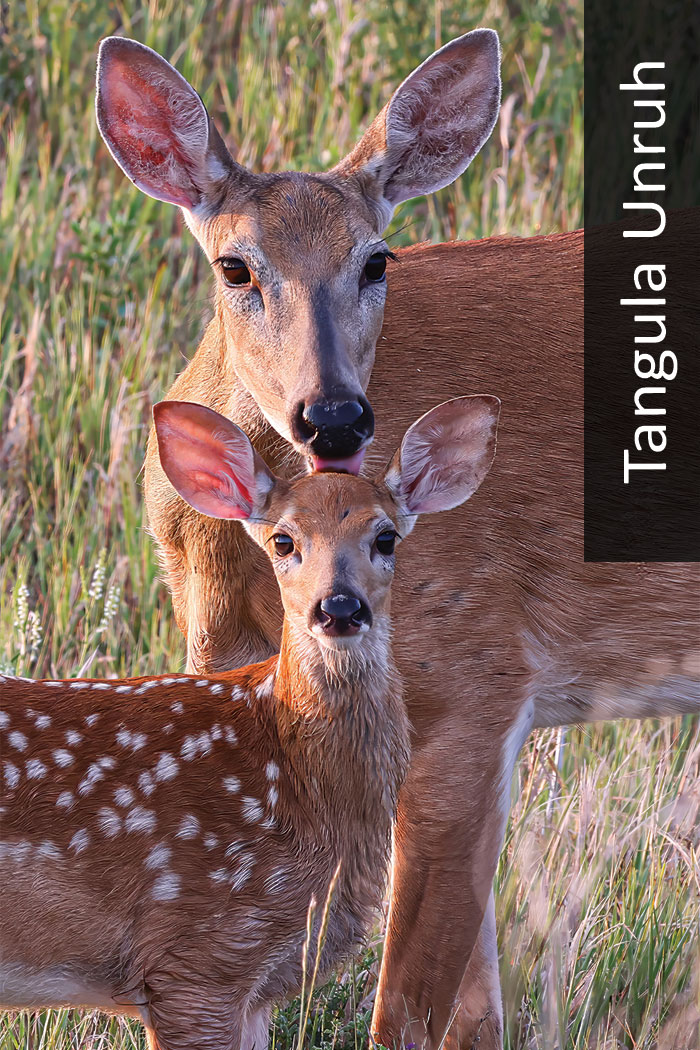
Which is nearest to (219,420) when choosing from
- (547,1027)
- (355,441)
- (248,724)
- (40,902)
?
(355,441)

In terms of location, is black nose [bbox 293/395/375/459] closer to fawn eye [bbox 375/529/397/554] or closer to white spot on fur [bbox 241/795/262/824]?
fawn eye [bbox 375/529/397/554]

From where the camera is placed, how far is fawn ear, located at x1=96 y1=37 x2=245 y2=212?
4.25m

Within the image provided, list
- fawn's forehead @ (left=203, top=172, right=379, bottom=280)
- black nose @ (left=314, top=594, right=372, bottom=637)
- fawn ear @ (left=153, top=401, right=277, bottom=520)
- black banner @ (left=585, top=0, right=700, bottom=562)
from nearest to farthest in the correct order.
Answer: black nose @ (left=314, top=594, right=372, bottom=637)
fawn ear @ (left=153, top=401, right=277, bottom=520)
fawn's forehead @ (left=203, top=172, right=379, bottom=280)
black banner @ (left=585, top=0, right=700, bottom=562)

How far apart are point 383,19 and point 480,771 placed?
15.1 ft

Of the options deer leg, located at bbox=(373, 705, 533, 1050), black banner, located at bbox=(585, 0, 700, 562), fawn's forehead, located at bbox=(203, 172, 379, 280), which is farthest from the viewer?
black banner, located at bbox=(585, 0, 700, 562)

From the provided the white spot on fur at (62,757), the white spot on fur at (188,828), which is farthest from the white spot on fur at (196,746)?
the white spot on fur at (62,757)

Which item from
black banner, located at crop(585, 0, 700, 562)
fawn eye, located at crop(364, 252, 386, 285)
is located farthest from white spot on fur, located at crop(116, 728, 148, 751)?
black banner, located at crop(585, 0, 700, 562)

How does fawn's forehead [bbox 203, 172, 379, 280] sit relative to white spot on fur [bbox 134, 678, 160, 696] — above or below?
above

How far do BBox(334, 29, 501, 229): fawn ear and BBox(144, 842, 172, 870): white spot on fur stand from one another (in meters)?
1.70

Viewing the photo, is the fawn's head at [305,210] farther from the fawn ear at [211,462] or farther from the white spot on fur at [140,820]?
the white spot on fur at [140,820]

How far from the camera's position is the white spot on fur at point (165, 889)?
3.56 metres

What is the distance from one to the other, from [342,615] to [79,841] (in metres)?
0.73

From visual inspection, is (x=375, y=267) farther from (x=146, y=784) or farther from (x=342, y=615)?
(x=146, y=784)

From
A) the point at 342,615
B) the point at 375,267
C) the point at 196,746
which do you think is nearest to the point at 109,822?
the point at 196,746
